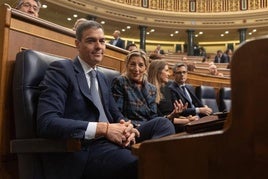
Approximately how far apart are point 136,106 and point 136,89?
4.9 inches

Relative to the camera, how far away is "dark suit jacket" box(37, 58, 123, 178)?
105 centimetres

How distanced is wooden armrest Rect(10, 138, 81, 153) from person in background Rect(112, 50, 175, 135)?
24.8 inches

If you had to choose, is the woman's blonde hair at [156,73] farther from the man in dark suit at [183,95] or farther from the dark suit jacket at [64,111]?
the dark suit jacket at [64,111]

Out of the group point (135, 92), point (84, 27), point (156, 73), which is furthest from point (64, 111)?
point (156, 73)

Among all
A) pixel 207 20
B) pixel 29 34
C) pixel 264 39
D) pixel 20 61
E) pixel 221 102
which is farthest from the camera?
pixel 207 20

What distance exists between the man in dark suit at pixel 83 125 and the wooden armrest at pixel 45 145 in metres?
0.02

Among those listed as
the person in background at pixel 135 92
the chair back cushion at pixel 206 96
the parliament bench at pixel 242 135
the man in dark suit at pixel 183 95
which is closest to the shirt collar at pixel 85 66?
the person in background at pixel 135 92

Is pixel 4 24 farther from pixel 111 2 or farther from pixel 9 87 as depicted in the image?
pixel 111 2

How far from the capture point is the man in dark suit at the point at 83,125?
1.07 meters

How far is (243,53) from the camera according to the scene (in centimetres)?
63

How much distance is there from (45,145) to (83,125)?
16 cm

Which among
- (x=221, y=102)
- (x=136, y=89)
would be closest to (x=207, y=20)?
(x=221, y=102)

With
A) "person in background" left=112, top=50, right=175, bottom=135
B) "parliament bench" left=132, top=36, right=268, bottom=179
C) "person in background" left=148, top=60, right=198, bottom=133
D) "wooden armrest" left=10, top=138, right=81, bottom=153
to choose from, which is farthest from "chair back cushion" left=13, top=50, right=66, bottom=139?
"person in background" left=148, top=60, right=198, bottom=133

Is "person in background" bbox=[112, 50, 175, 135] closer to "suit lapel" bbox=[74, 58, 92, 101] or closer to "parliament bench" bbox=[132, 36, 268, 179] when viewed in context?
"suit lapel" bbox=[74, 58, 92, 101]
